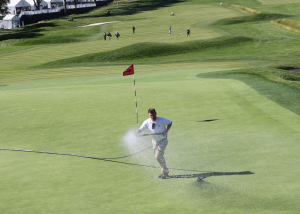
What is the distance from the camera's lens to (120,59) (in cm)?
5091

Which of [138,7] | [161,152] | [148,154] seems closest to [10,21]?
[138,7]

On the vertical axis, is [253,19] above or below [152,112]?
above

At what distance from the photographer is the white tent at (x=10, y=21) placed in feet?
322

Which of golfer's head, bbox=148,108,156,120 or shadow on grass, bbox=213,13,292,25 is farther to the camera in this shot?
shadow on grass, bbox=213,13,292,25

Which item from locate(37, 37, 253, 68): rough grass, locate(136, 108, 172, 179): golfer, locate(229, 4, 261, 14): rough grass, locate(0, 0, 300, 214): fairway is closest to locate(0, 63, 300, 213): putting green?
locate(0, 0, 300, 214): fairway

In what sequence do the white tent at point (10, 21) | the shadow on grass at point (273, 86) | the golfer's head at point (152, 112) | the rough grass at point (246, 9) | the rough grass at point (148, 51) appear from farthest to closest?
the white tent at point (10, 21), the rough grass at point (246, 9), the rough grass at point (148, 51), the shadow on grass at point (273, 86), the golfer's head at point (152, 112)

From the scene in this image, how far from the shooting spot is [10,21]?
98.3m

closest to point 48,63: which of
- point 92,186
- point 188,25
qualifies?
point 188,25

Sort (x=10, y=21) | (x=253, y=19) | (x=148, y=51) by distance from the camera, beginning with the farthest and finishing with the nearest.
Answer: (x=10, y=21) → (x=253, y=19) → (x=148, y=51)

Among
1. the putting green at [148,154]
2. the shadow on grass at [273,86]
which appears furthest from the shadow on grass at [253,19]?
the putting green at [148,154]

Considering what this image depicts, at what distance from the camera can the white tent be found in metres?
98.2

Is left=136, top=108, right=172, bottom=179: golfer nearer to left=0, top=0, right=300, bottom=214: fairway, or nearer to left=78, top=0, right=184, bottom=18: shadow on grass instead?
left=0, top=0, right=300, bottom=214: fairway

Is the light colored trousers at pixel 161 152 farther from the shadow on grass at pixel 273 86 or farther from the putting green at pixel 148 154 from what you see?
the shadow on grass at pixel 273 86

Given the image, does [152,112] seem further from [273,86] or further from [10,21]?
[10,21]
